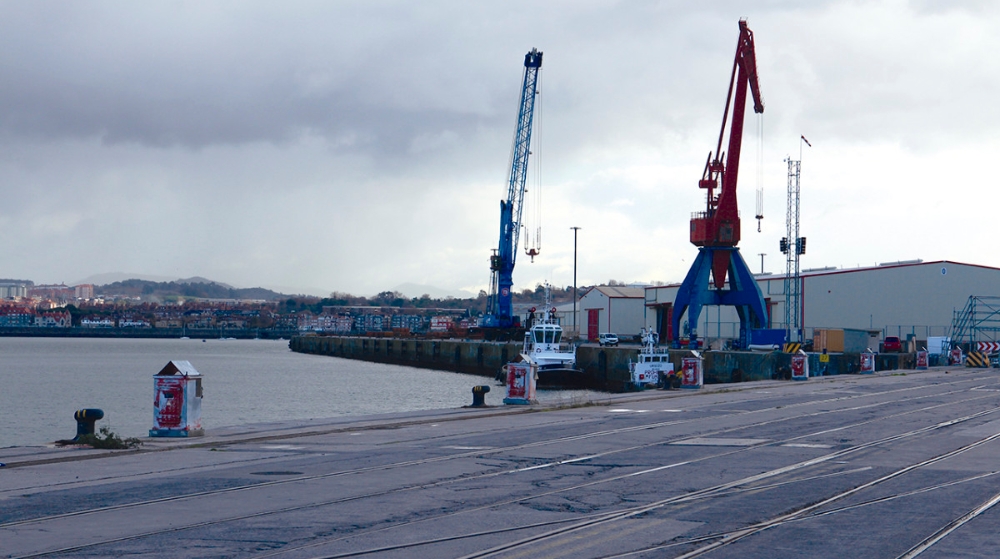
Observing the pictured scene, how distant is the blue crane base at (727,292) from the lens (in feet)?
253

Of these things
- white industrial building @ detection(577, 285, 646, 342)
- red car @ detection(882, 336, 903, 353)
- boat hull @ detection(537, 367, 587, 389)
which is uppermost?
white industrial building @ detection(577, 285, 646, 342)

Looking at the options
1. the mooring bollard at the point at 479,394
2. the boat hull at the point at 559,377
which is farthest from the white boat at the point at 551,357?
the mooring bollard at the point at 479,394

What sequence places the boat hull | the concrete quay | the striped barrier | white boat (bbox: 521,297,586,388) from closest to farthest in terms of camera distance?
the concrete quay
the striped barrier
the boat hull
white boat (bbox: 521,297,586,388)

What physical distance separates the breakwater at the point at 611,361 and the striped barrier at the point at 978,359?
3812 millimetres

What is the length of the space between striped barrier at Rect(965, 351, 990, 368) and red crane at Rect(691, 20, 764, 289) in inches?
722

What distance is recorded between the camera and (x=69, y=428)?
141 ft

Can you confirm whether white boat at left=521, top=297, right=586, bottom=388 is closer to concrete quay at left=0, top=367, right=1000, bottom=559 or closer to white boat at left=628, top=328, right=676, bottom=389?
white boat at left=628, top=328, right=676, bottom=389

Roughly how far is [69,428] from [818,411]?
102 feet

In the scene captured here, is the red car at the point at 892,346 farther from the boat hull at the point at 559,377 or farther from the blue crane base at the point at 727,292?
the boat hull at the point at 559,377

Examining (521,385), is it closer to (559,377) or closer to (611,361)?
(559,377)

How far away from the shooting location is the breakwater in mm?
63750

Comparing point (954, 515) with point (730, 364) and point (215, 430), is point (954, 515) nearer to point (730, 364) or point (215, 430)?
point (215, 430)

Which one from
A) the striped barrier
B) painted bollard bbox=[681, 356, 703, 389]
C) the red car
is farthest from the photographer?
the red car

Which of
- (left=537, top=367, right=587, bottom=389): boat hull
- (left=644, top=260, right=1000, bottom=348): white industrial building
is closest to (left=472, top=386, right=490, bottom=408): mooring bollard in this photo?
(left=537, top=367, right=587, bottom=389): boat hull
